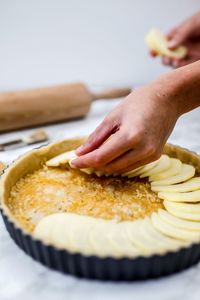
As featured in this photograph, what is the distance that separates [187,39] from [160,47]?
25 cm

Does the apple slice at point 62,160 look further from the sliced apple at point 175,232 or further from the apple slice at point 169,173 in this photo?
the sliced apple at point 175,232

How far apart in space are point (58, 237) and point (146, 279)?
1.15 ft

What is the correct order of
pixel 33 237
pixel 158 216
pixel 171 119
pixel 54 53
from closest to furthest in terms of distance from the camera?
pixel 33 237 → pixel 158 216 → pixel 171 119 → pixel 54 53

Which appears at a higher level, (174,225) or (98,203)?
(98,203)

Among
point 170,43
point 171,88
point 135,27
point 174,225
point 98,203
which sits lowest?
point 174,225

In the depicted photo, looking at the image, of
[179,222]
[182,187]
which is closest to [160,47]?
[182,187]

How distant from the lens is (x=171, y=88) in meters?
1.70

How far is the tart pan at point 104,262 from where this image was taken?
52.2 inches

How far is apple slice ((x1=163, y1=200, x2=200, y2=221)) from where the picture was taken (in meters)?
1.56

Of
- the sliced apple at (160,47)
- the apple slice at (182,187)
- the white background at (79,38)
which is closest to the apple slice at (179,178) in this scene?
the apple slice at (182,187)

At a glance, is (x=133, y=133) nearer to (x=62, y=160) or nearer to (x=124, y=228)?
(x=124, y=228)

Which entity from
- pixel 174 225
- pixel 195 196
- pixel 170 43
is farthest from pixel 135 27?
pixel 174 225

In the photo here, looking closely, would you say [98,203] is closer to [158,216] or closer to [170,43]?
[158,216]

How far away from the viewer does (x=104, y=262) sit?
133cm
